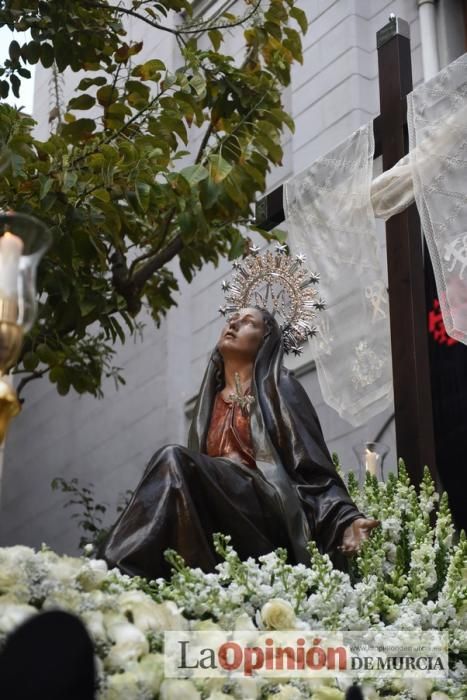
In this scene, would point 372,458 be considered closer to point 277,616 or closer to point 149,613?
point 277,616

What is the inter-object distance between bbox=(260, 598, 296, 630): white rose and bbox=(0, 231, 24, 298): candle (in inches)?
48.4

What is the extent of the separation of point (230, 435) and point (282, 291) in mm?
774

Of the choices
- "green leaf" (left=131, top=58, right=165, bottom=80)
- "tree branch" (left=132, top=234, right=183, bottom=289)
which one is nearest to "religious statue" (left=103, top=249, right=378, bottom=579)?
"tree branch" (left=132, top=234, right=183, bottom=289)

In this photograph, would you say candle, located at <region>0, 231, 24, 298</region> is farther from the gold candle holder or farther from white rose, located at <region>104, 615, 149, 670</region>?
white rose, located at <region>104, 615, 149, 670</region>

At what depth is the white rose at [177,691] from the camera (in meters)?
2.43

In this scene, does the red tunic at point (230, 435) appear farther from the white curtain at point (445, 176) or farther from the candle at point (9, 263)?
the candle at point (9, 263)

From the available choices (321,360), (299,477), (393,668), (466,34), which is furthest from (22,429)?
(393,668)

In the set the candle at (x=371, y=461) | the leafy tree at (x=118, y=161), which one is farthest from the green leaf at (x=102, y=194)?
the candle at (x=371, y=461)

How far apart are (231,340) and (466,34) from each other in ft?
13.7

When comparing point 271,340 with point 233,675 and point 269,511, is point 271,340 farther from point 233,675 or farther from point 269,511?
point 233,675

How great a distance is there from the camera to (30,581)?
100 inches

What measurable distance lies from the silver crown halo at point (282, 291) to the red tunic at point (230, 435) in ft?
1.67

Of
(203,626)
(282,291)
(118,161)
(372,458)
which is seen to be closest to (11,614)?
(203,626)

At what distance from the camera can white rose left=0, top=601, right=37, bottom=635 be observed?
2.32 meters
